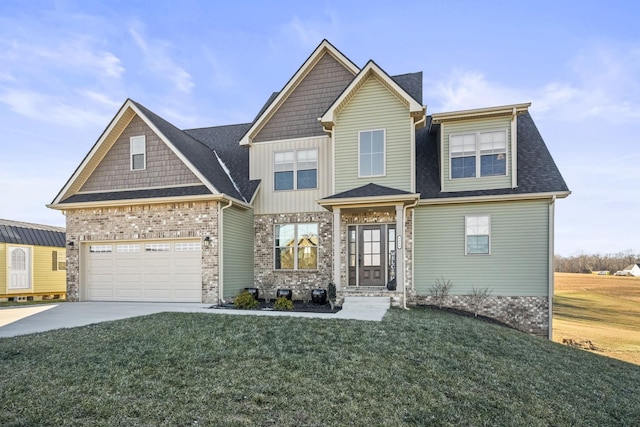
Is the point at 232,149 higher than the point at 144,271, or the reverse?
the point at 232,149

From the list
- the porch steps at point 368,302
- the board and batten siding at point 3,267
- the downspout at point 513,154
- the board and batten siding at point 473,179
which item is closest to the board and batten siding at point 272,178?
the porch steps at point 368,302

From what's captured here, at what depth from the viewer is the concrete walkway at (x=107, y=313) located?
8.67 metres

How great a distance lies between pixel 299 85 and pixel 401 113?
4264mm

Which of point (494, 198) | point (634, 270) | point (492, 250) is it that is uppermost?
point (494, 198)

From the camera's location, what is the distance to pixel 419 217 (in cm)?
1252

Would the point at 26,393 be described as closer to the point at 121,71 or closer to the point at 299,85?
the point at 299,85

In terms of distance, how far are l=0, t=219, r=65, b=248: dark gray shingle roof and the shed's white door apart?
0.47 m

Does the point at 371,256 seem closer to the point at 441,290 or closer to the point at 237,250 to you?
the point at 441,290

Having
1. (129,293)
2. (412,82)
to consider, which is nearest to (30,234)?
(129,293)

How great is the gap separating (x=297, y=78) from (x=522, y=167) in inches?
333

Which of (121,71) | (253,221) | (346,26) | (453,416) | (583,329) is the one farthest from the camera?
(583,329)

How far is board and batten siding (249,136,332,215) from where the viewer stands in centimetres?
1333

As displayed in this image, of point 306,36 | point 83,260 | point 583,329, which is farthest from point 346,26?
point 583,329

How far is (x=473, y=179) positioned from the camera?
12.2 meters
